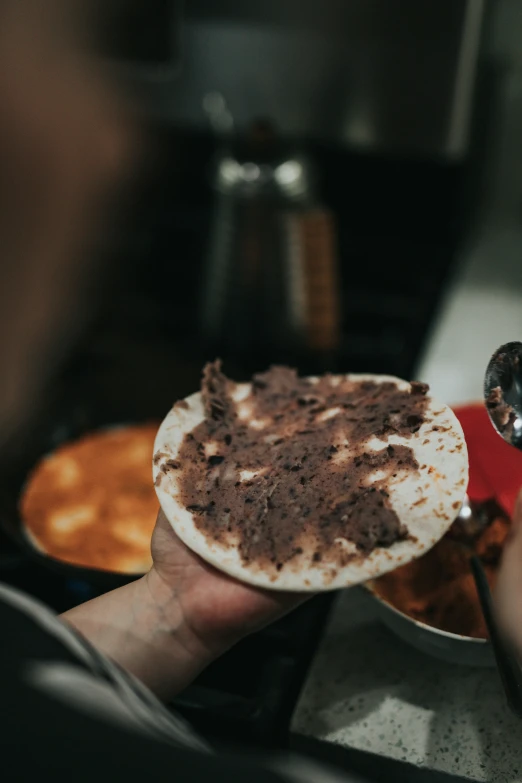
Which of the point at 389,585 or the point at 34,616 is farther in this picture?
the point at 389,585

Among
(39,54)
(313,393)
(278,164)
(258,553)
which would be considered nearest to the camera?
(258,553)

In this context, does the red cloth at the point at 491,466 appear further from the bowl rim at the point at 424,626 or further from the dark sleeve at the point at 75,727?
the dark sleeve at the point at 75,727

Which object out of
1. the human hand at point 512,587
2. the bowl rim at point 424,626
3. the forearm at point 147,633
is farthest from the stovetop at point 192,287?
the human hand at point 512,587

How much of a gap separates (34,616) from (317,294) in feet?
2.90

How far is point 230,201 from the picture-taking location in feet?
3.99

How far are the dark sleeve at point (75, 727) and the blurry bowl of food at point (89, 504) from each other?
36 cm

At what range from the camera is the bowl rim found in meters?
0.64

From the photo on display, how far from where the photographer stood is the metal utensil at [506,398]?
0.63 meters

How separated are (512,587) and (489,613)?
0.15ft

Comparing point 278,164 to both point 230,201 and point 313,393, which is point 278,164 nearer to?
point 230,201

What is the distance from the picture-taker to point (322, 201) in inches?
55.3

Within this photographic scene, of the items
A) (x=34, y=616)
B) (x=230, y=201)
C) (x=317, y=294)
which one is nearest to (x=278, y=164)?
(x=230, y=201)

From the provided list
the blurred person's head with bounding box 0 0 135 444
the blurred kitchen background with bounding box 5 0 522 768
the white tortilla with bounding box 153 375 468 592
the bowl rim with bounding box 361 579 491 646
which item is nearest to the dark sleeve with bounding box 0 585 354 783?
the white tortilla with bounding box 153 375 468 592

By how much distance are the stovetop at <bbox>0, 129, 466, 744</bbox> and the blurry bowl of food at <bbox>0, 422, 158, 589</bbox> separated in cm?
4
